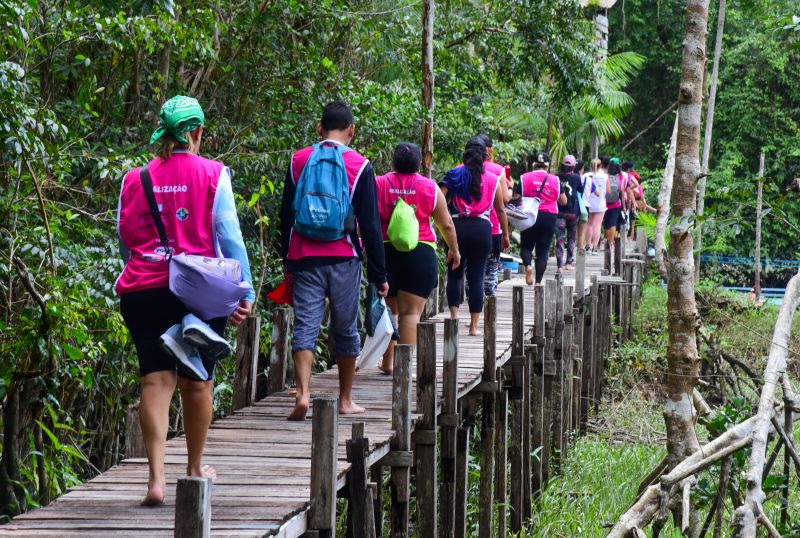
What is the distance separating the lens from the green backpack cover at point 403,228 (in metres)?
6.85

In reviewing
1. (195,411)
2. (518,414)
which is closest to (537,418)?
(518,414)

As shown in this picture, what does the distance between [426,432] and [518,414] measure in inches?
126

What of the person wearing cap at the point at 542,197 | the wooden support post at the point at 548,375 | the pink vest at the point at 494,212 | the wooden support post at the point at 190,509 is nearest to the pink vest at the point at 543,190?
the person wearing cap at the point at 542,197

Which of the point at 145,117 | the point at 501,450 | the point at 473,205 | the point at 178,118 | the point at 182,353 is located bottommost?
the point at 501,450

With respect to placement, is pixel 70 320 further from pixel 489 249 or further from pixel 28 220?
pixel 489 249

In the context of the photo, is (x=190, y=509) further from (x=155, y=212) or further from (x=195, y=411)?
(x=155, y=212)

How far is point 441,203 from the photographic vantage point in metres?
7.35

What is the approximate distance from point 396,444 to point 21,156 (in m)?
2.51

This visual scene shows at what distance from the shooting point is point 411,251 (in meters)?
7.06

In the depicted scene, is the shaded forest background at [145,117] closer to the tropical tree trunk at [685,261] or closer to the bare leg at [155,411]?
the tropical tree trunk at [685,261]

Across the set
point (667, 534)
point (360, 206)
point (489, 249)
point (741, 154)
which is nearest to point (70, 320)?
point (360, 206)

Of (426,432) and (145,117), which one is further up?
(145,117)

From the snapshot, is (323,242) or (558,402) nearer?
(323,242)

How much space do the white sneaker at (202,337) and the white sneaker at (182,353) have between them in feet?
0.10
